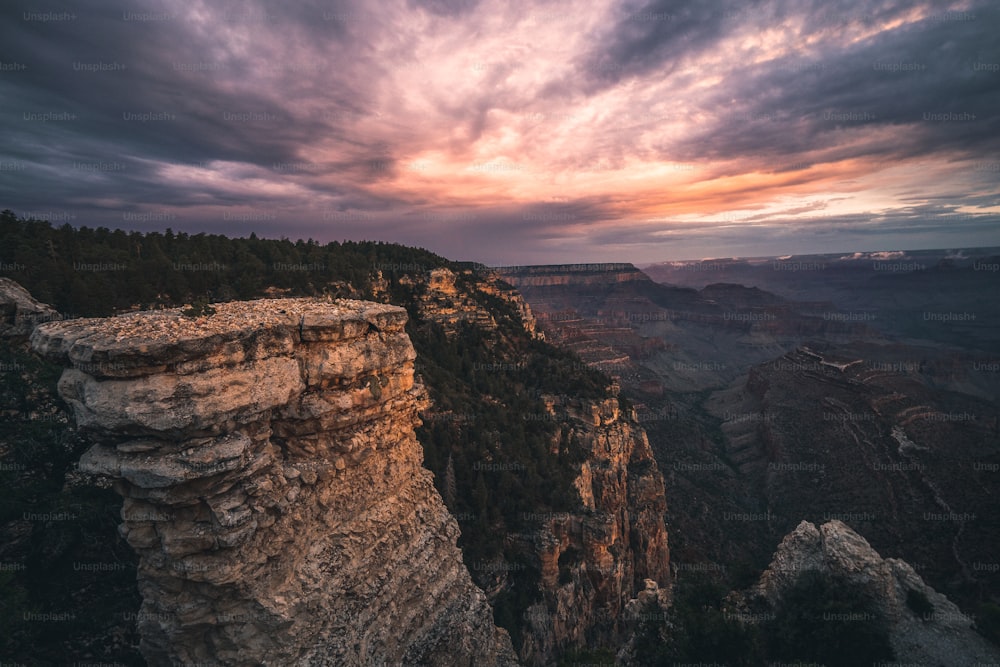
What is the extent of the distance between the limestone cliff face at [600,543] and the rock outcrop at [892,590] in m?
7.72

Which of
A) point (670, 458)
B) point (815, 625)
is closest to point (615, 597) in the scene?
point (815, 625)

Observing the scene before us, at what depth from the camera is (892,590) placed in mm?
21812

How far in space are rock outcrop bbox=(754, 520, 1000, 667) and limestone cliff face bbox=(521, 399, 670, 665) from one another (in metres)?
7.72

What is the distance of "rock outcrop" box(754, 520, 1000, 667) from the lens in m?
19.8

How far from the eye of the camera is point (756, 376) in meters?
127

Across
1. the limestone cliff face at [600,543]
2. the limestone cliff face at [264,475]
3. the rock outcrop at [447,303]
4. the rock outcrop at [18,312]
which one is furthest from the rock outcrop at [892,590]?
the rock outcrop at [18,312]

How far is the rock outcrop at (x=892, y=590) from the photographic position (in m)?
19.8

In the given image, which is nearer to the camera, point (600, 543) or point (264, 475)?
point (264, 475)

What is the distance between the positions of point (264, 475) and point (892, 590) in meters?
31.2

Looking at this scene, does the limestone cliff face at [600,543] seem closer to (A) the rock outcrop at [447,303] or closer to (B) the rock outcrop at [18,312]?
(A) the rock outcrop at [447,303]

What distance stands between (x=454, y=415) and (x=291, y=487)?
77.8 ft

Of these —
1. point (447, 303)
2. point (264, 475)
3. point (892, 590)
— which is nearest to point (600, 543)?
point (892, 590)

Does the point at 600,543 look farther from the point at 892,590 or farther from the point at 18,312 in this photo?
the point at 18,312

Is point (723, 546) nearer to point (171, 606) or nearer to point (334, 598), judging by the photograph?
point (334, 598)
